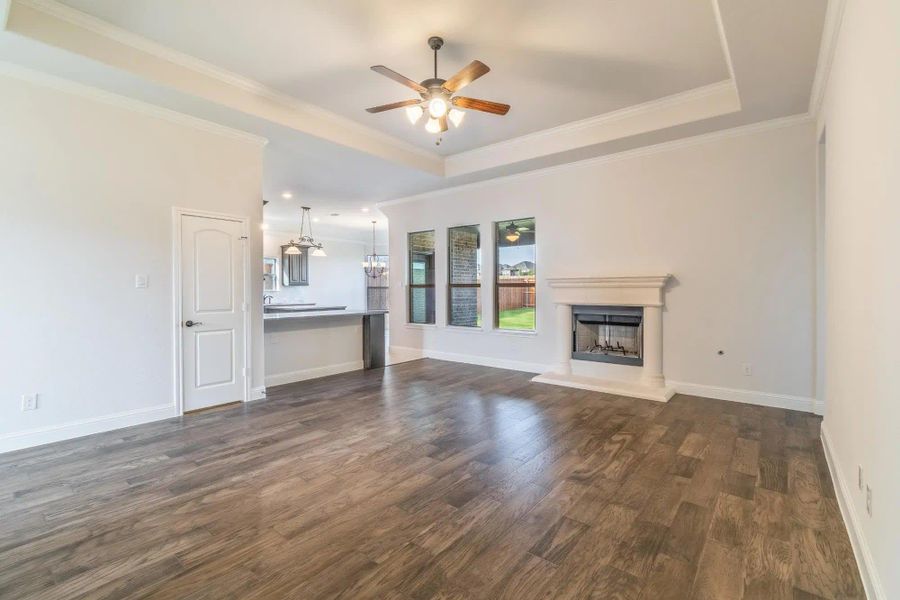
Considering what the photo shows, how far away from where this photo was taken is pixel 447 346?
732cm

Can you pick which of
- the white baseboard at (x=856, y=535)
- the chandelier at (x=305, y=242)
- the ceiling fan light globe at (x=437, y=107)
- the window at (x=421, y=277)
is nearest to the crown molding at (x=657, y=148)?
the window at (x=421, y=277)

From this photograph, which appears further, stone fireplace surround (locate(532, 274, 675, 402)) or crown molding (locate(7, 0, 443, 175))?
stone fireplace surround (locate(532, 274, 675, 402))

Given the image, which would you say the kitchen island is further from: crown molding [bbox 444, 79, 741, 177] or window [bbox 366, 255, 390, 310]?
window [bbox 366, 255, 390, 310]

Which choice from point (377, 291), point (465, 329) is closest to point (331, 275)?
point (377, 291)

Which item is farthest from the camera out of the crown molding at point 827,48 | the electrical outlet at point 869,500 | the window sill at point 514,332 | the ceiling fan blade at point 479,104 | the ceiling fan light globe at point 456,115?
the window sill at point 514,332

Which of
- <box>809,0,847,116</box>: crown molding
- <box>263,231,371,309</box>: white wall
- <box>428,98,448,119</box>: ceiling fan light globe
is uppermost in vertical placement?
<box>809,0,847,116</box>: crown molding

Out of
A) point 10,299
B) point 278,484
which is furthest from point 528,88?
point 10,299

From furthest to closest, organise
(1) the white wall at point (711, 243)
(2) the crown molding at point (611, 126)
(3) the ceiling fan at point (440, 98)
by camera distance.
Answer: (1) the white wall at point (711, 243)
(2) the crown molding at point (611, 126)
(3) the ceiling fan at point (440, 98)

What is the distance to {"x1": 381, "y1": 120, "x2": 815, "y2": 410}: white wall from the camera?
4281 mm

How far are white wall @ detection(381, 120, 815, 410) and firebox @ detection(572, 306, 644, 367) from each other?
0.37 meters

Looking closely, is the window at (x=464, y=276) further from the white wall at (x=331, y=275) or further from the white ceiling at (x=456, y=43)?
the white wall at (x=331, y=275)

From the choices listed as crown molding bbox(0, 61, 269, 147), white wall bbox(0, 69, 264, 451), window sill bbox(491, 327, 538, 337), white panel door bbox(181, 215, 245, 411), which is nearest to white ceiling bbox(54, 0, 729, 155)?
crown molding bbox(0, 61, 269, 147)

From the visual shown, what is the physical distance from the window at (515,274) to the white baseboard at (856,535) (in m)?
3.92

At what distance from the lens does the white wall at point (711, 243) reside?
428cm
